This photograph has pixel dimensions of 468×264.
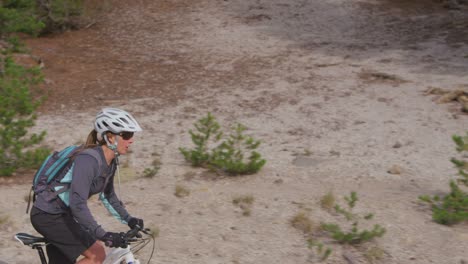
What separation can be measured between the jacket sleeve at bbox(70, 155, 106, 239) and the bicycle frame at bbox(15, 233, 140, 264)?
0.35 m

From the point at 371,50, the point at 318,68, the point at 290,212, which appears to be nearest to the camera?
the point at 290,212

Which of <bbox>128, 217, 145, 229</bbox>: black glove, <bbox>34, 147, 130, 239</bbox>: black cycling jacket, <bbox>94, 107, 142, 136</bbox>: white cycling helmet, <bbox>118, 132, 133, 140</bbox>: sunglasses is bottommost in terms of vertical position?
<bbox>128, 217, 145, 229</bbox>: black glove

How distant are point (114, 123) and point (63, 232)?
0.76 m

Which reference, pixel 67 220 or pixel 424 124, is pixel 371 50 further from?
pixel 67 220

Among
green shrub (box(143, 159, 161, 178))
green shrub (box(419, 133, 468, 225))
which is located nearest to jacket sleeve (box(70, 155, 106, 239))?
green shrub (box(419, 133, 468, 225))

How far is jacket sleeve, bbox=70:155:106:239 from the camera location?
3.94m

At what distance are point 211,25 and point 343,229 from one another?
1104 centimetres

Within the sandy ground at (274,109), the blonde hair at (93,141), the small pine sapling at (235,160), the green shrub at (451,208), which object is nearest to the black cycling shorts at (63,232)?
the blonde hair at (93,141)

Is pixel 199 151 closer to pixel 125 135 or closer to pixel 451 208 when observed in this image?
pixel 451 208

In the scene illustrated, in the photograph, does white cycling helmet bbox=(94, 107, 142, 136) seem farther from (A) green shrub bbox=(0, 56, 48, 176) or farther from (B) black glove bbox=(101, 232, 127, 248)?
(A) green shrub bbox=(0, 56, 48, 176)

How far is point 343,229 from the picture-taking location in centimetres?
702

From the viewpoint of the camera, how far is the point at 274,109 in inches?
450

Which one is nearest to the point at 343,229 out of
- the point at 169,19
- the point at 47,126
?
the point at 47,126

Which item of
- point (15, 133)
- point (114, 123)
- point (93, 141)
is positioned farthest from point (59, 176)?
point (15, 133)
